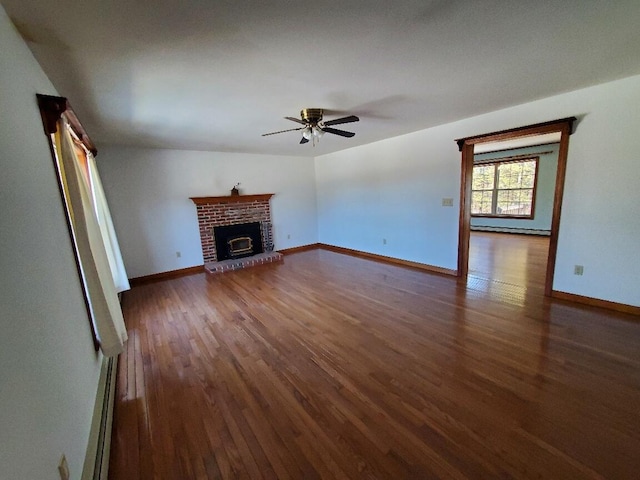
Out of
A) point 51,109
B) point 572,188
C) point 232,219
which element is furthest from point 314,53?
point 232,219

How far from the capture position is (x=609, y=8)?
147 centimetres

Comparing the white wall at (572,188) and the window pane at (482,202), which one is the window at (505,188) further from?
the white wall at (572,188)

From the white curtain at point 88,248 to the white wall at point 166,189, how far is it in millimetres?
2866

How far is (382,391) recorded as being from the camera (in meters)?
1.92

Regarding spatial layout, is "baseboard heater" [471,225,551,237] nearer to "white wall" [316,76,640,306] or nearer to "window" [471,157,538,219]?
"window" [471,157,538,219]

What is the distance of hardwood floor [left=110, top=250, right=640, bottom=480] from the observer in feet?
4.72

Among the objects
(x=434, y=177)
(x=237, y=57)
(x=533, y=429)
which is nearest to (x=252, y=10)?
(x=237, y=57)

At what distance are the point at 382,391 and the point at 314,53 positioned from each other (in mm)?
2398

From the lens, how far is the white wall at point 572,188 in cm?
271

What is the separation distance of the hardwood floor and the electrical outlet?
1.25 ft

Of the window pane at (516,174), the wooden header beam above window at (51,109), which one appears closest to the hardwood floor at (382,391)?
the wooden header beam above window at (51,109)

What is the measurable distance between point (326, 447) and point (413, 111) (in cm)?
340

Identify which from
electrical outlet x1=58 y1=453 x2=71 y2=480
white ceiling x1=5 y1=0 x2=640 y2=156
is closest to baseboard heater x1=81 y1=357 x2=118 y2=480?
electrical outlet x1=58 y1=453 x2=71 y2=480

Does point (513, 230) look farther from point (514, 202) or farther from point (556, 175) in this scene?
point (556, 175)
